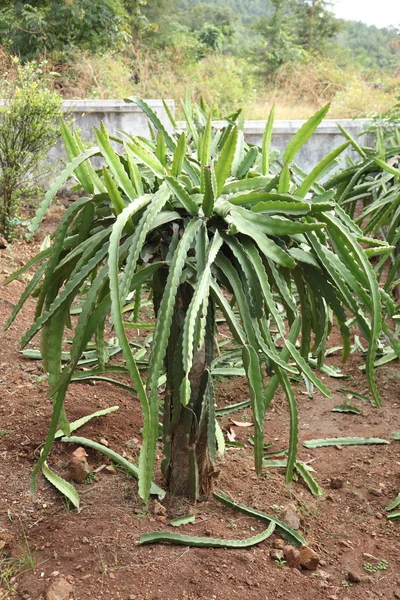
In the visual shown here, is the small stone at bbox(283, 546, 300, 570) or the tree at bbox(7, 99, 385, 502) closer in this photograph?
the tree at bbox(7, 99, 385, 502)

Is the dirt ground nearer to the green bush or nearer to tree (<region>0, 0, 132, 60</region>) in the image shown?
the green bush

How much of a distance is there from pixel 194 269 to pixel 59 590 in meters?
0.97

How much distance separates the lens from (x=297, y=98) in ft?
42.8

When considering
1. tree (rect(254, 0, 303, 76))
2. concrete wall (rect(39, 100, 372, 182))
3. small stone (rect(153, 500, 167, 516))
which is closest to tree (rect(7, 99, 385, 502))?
small stone (rect(153, 500, 167, 516))

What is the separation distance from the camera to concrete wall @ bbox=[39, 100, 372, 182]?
7.56 metres

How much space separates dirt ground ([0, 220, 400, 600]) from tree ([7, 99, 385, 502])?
27 cm

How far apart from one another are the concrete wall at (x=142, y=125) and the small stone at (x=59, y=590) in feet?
17.7

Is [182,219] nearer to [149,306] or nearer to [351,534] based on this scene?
[351,534]

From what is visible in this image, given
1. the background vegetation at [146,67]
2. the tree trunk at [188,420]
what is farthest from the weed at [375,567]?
the background vegetation at [146,67]

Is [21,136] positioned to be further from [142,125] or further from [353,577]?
[353,577]

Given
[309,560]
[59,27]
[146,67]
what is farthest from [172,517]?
[59,27]

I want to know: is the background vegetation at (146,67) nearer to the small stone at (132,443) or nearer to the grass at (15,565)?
the small stone at (132,443)

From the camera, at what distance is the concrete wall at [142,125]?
756 cm

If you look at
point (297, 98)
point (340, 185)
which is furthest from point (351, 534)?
point (297, 98)
